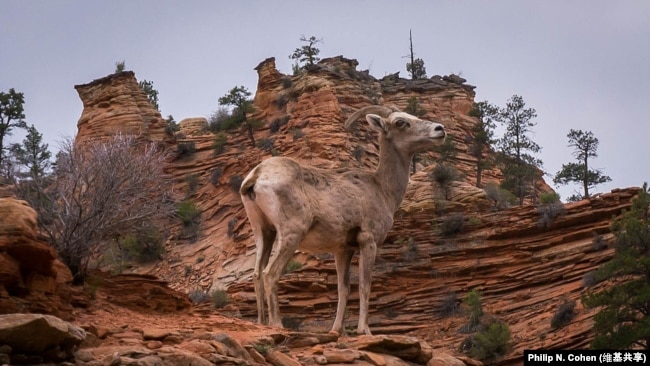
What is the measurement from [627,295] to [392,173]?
10977mm

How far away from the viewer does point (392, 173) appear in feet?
51.9

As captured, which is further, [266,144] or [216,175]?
[266,144]

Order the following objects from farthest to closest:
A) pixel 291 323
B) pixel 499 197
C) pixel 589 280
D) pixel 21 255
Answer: pixel 499 197
pixel 291 323
pixel 589 280
pixel 21 255

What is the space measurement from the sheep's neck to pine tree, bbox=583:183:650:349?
9.19m

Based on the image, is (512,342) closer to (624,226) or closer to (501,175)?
(624,226)

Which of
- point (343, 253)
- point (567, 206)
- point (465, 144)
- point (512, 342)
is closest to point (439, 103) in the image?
point (465, 144)

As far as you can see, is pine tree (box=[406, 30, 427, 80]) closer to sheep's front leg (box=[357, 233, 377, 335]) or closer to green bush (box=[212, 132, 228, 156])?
green bush (box=[212, 132, 228, 156])

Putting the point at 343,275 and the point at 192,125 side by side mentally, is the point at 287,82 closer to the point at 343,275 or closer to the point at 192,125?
the point at 192,125

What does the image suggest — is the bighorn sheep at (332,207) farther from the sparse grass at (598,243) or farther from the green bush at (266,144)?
the green bush at (266,144)

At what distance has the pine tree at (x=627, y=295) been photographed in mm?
22125

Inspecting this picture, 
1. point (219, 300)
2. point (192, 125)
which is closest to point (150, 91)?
point (192, 125)

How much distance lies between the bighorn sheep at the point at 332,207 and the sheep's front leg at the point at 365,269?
16 mm

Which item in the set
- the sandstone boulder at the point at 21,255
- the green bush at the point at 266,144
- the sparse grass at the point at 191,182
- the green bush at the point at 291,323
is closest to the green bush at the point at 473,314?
the green bush at the point at 291,323

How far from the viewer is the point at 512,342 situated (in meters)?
28.0
